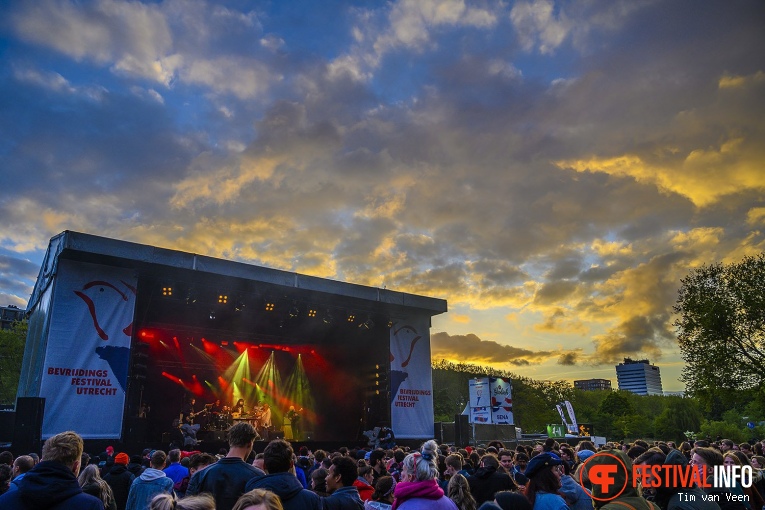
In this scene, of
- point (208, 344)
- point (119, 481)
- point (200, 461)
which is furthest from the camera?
point (208, 344)

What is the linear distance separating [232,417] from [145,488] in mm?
15056

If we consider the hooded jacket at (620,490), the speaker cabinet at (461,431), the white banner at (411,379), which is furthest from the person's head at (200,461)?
the speaker cabinet at (461,431)

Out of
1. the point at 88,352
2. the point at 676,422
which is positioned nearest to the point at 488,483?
the point at 88,352

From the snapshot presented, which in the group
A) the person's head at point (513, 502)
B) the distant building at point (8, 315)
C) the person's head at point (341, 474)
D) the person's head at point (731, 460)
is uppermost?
the distant building at point (8, 315)

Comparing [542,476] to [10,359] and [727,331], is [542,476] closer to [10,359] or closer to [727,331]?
[727,331]

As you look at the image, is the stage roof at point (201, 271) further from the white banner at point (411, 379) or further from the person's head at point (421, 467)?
the person's head at point (421, 467)

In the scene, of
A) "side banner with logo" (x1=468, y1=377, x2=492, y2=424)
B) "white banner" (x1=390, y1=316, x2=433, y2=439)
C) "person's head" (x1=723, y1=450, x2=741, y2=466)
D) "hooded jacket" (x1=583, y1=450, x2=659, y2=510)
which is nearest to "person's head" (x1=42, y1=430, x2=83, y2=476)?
"hooded jacket" (x1=583, y1=450, x2=659, y2=510)

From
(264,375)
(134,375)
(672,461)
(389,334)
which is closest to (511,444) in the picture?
(389,334)

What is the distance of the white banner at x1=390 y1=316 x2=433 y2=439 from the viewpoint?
63.4 ft

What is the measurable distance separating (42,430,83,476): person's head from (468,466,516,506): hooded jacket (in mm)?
3266

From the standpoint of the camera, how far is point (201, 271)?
15.3 meters

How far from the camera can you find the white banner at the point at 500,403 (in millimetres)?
22969

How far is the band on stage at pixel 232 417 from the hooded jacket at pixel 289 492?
15.2 metres

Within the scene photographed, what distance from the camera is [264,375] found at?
2262cm
